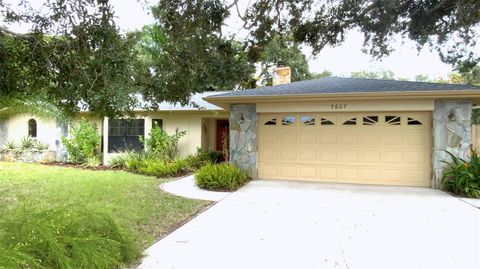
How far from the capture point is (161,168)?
38.3 feet

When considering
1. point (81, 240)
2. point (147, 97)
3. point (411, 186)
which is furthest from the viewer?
point (411, 186)

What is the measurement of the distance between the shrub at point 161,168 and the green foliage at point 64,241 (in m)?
7.57

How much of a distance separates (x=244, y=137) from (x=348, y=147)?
315 cm

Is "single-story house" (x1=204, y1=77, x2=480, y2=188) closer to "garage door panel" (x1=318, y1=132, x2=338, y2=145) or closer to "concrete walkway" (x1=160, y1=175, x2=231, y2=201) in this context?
"garage door panel" (x1=318, y1=132, x2=338, y2=145)

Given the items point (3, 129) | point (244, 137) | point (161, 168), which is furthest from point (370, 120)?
point (3, 129)

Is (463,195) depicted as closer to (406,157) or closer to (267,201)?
(406,157)

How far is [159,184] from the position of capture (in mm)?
9945

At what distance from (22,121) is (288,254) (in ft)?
55.9

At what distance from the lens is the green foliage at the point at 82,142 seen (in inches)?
561

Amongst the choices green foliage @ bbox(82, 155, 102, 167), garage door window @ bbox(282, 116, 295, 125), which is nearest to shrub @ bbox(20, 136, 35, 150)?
green foliage @ bbox(82, 155, 102, 167)

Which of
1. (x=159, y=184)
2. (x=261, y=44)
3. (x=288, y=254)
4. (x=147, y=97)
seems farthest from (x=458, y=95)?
(x=159, y=184)

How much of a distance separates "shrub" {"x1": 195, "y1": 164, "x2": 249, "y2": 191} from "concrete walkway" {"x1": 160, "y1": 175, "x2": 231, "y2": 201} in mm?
234

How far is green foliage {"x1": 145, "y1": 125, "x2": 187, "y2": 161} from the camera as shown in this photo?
13453 millimetres

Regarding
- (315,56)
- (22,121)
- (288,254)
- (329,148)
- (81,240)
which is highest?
(315,56)
